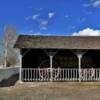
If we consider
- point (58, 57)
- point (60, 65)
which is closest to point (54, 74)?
point (60, 65)

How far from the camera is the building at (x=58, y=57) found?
2608 cm

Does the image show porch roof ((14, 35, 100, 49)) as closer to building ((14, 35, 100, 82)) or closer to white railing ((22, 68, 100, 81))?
building ((14, 35, 100, 82))

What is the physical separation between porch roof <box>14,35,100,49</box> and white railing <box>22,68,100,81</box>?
187 centimetres

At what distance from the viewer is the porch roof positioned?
26.3 meters

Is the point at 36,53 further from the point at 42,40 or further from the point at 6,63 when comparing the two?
the point at 6,63

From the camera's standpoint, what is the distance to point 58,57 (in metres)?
29.3

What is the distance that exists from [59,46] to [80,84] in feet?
12.1

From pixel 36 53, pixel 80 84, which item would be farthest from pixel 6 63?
pixel 80 84

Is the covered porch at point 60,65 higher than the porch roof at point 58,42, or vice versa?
the porch roof at point 58,42

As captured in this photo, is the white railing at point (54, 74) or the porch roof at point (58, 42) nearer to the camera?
the white railing at point (54, 74)

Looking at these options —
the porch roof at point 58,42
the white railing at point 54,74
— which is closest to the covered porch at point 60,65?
the white railing at point 54,74

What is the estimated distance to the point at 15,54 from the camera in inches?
3263

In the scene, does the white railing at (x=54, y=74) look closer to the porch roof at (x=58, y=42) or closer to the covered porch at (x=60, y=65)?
the covered porch at (x=60, y=65)

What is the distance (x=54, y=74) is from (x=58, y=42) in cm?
294
